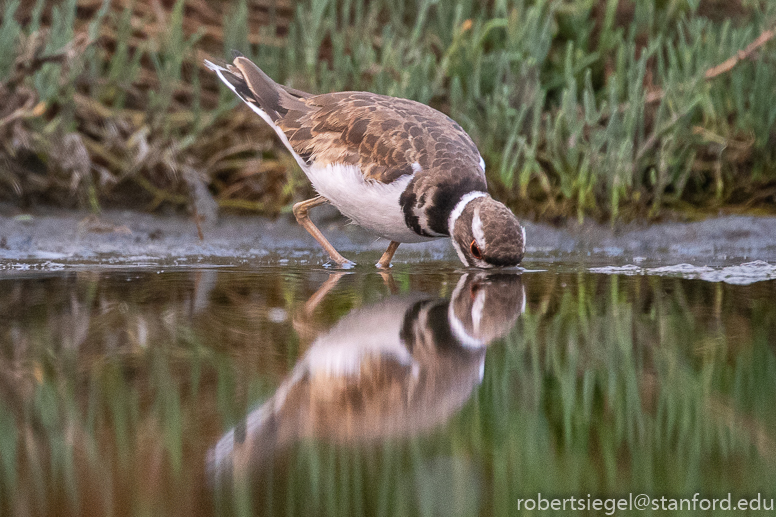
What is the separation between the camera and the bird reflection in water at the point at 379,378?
2373 millimetres

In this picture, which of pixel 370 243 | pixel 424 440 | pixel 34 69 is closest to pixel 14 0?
pixel 34 69

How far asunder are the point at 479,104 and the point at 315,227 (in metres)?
1.70

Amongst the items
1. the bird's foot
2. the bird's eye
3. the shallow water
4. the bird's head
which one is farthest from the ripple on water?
the bird's foot

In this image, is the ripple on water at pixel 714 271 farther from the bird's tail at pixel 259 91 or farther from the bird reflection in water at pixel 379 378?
the bird's tail at pixel 259 91

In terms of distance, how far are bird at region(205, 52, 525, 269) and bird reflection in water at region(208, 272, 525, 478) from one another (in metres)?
0.70

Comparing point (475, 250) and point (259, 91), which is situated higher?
point (259, 91)

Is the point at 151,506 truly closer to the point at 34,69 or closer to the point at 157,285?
the point at 157,285

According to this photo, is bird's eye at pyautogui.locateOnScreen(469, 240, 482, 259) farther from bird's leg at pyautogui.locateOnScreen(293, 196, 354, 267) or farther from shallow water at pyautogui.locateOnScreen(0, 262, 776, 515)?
bird's leg at pyautogui.locateOnScreen(293, 196, 354, 267)

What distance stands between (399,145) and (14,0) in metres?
3.47

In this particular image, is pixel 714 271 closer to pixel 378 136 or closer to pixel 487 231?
pixel 487 231

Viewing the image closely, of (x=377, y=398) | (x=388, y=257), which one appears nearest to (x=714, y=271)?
(x=388, y=257)

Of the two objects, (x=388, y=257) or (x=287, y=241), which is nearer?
(x=388, y=257)

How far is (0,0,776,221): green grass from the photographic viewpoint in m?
6.53

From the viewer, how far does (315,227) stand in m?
6.12
